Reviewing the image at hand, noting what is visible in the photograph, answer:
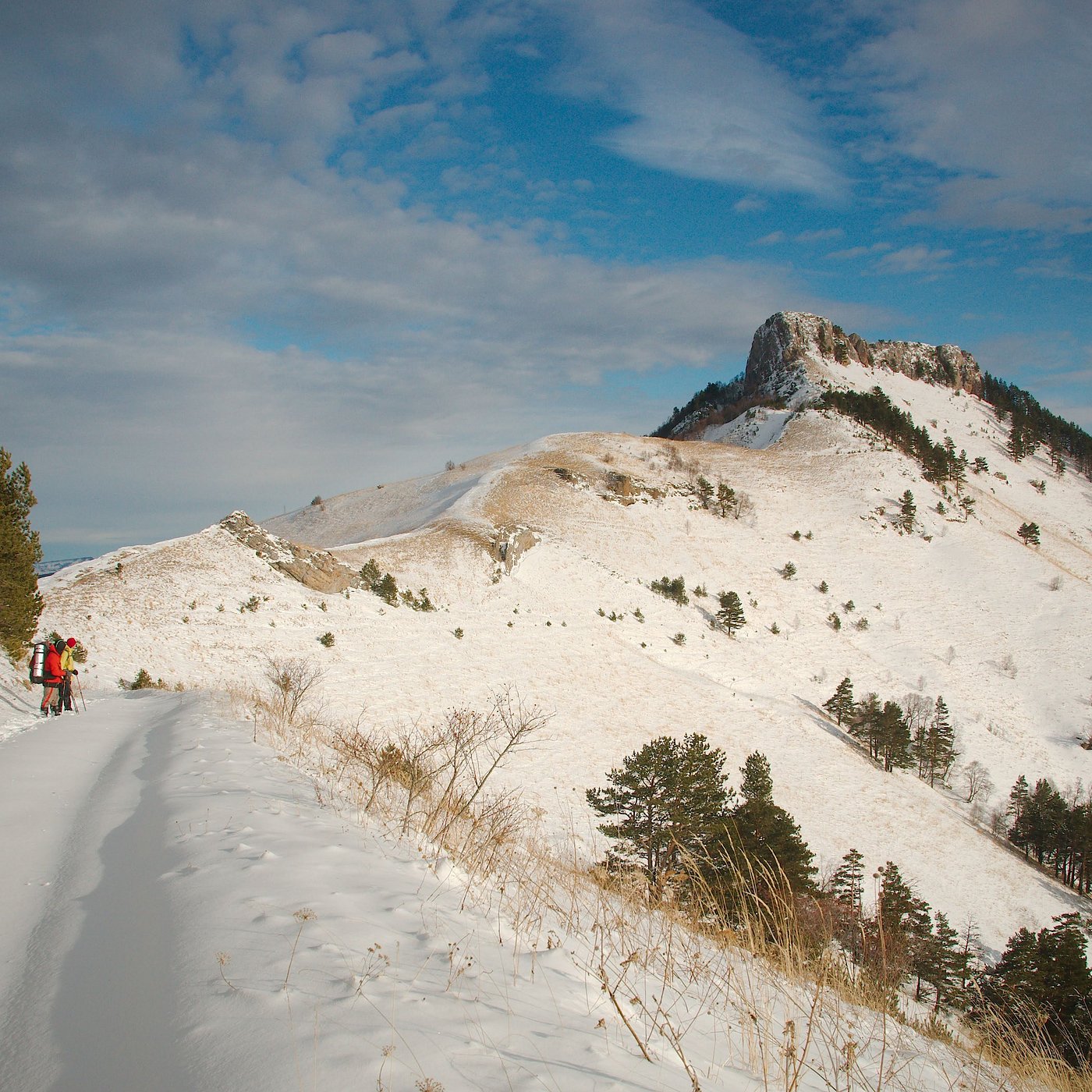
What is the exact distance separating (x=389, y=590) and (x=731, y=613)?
21.8m

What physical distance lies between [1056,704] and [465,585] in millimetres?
38898

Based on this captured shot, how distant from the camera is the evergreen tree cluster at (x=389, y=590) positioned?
106ft

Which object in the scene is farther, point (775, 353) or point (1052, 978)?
point (775, 353)

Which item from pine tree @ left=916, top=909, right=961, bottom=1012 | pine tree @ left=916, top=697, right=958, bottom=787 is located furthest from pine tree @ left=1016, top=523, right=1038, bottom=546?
pine tree @ left=916, top=909, right=961, bottom=1012

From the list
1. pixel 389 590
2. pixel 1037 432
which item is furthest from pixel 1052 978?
pixel 1037 432

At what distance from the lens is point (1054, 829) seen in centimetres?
3061

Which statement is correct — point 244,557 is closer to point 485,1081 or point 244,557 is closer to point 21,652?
point 21,652

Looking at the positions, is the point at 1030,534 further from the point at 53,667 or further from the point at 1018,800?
the point at 53,667

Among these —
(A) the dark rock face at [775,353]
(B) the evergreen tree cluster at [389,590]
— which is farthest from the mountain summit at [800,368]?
(B) the evergreen tree cluster at [389,590]

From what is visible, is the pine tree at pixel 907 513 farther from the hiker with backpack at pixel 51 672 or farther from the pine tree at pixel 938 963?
the hiker with backpack at pixel 51 672

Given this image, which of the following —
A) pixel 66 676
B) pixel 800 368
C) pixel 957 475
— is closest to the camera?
pixel 66 676

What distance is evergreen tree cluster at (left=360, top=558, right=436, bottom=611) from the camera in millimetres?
32406

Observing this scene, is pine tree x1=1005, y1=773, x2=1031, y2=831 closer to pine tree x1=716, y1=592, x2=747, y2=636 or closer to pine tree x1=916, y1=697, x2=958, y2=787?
pine tree x1=916, y1=697, x2=958, y2=787

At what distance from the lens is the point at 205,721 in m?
9.86
